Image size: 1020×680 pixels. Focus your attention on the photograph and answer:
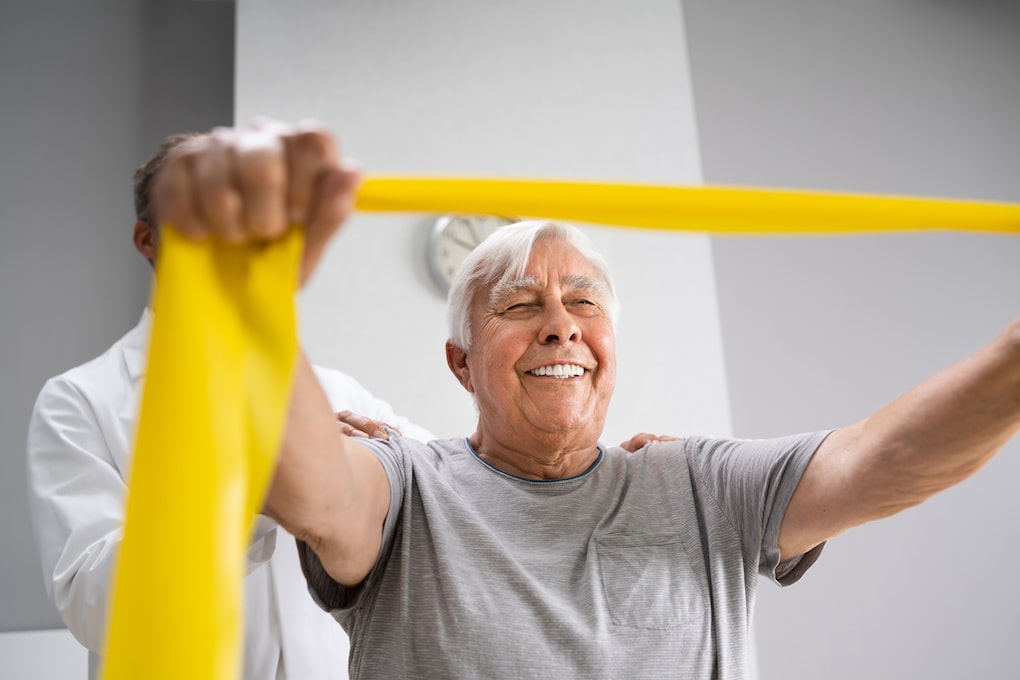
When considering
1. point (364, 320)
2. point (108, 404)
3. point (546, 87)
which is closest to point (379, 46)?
point (546, 87)

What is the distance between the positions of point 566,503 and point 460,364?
37cm

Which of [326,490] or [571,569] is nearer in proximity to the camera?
[326,490]

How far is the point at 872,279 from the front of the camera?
138 inches

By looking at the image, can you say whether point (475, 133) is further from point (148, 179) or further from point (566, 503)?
point (566, 503)

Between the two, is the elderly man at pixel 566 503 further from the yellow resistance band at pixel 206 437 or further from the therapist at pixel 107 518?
the therapist at pixel 107 518

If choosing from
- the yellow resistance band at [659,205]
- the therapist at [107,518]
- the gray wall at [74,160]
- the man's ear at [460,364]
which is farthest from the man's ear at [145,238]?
the gray wall at [74,160]

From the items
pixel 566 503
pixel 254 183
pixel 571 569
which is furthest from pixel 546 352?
pixel 254 183

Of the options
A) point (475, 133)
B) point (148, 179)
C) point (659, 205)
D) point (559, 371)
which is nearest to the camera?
point (659, 205)

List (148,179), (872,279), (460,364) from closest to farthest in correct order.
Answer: (460,364) < (148,179) < (872,279)

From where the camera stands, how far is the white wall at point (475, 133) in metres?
2.93

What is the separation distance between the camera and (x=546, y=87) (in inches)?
129

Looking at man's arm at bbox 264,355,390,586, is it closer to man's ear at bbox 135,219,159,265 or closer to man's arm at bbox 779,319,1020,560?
man's arm at bbox 779,319,1020,560

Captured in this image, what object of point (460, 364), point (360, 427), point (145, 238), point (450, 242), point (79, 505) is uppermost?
point (450, 242)

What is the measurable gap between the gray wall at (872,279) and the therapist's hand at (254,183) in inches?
107
